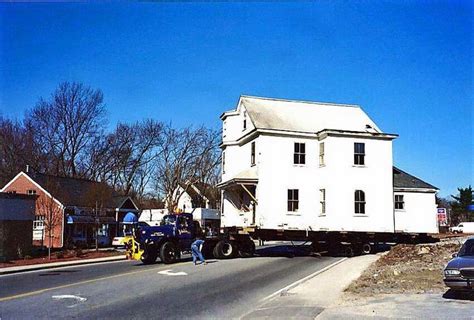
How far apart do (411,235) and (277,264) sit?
12.2m

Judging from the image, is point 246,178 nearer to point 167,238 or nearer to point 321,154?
point 321,154

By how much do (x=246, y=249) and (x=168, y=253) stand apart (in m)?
6.42

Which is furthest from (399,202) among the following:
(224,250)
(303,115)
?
(224,250)

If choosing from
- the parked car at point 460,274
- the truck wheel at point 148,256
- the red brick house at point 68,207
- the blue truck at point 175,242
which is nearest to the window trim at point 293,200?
the blue truck at point 175,242

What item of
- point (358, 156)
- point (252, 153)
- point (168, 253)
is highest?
point (252, 153)

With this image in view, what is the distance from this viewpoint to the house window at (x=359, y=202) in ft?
111

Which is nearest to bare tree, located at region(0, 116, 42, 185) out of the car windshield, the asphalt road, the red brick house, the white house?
the red brick house

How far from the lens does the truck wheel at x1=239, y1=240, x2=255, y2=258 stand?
3094cm

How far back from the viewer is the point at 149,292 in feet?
51.5

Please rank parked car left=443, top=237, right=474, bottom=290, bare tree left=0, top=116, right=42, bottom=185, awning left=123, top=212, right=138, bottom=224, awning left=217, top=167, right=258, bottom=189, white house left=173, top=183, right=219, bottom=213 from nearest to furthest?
parked car left=443, top=237, right=474, bottom=290 → awning left=217, top=167, right=258, bottom=189 → awning left=123, top=212, right=138, bottom=224 → bare tree left=0, top=116, right=42, bottom=185 → white house left=173, top=183, right=219, bottom=213

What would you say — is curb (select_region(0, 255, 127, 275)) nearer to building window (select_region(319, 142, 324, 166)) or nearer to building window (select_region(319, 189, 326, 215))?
building window (select_region(319, 189, 326, 215))

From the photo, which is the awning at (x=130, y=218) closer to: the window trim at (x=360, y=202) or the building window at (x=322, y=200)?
the building window at (x=322, y=200)

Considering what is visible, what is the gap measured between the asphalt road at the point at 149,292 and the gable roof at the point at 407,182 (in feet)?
45.8

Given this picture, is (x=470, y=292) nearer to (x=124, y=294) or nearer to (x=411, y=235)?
(x=124, y=294)
